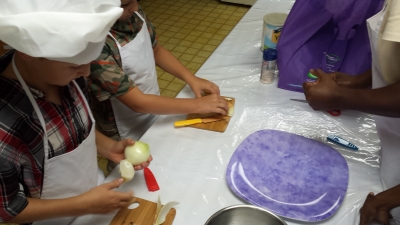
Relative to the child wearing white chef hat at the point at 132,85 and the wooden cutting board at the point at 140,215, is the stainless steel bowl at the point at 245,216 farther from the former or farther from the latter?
the child wearing white chef hat at the point at 132,85

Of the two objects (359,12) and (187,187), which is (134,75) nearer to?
(187,187)

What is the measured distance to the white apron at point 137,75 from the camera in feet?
3.06

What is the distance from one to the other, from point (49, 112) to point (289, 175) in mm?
511

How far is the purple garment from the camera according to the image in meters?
0.94

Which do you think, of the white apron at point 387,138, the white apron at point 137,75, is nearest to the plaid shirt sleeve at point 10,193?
the white apron at point 137,75

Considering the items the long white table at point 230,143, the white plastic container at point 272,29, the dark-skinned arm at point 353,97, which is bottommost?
the long white table at point 230,143

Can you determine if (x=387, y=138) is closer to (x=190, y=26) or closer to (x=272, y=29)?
(x=272, y=29)

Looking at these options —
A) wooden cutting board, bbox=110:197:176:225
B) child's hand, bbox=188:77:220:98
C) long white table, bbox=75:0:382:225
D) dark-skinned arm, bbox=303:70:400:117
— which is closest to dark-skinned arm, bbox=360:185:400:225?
long white table, bbox=75:0:382:225

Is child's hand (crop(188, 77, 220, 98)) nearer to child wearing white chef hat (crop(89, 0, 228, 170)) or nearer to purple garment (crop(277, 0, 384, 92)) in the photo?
child wearing white chef hat (crop(89, 0, 228, 170))

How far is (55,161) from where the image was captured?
66cm

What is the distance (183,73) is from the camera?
3.62ft

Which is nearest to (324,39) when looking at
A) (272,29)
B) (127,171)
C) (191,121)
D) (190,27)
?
(272,29)

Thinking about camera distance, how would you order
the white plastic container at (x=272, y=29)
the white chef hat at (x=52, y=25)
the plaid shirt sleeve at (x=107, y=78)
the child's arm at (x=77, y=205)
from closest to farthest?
the white chef hat at (x=52, y=25) → the child's arm at (x=77, y=205) → the plaid shirt sleeve at (x=107, y=78) → the white plastic container at (x=272, y=29)

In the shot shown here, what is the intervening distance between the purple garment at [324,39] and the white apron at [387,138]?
182 mm
